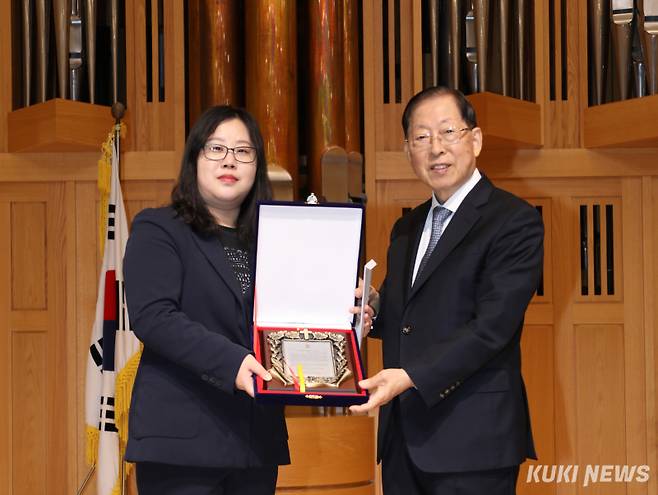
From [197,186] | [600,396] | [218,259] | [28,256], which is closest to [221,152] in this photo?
[197,186]

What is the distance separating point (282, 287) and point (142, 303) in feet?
1.21

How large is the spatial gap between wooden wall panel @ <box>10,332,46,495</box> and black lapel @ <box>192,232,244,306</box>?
2221mm

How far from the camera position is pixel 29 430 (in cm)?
425

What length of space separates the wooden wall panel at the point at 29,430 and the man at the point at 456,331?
87.3 inches

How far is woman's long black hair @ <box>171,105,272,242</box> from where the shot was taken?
7.79ft

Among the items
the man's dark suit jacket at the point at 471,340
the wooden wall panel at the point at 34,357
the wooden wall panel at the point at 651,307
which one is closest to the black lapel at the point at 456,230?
the man's dark suit jacket at the point at 471,340

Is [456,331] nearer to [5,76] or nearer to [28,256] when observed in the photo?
[28,256]

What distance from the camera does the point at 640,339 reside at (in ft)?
14.0

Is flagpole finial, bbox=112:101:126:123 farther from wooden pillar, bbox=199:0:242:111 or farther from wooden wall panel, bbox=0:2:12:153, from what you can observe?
wooden wall panel, bbox=0:2:12:153

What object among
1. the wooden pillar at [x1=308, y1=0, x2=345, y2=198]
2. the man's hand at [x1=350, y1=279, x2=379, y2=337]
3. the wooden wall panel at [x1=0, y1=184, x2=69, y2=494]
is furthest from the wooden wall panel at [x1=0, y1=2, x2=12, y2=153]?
the man's hand at [x1=350, y1=279, x2=379, y2=337]

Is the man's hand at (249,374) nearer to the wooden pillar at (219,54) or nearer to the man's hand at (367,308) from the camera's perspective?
the man's hand at (367,308)

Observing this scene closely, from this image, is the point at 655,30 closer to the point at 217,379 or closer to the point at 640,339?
the point at 640,339

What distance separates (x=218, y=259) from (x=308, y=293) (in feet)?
0.92

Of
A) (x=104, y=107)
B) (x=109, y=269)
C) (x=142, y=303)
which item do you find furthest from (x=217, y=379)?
(x=104, y=107)
